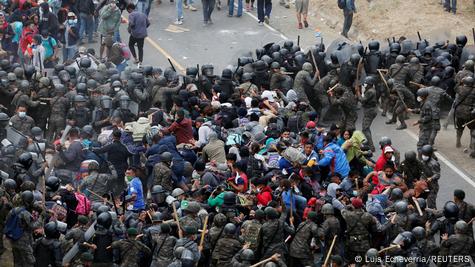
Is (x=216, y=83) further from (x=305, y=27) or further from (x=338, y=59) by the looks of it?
(x=305, y=27)

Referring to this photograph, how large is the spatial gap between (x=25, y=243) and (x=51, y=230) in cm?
83

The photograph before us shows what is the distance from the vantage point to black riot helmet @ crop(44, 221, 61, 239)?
1886 cm

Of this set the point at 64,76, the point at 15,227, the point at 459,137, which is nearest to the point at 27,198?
the point at 15,227

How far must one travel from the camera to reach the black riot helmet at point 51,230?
1886 centimetres

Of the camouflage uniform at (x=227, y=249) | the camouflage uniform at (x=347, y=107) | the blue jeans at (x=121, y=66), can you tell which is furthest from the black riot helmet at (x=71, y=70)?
the camouflage uniform at (x=227, y=249)

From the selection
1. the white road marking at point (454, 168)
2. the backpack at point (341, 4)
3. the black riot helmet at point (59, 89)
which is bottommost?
the white road marking at point (454, 168)

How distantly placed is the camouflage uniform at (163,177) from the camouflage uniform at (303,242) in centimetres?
287

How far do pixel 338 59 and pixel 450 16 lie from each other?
789 centimetres

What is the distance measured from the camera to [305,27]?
3356 centimetres

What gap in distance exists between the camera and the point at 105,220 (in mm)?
18812

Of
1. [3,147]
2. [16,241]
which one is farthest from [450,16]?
[16,241]

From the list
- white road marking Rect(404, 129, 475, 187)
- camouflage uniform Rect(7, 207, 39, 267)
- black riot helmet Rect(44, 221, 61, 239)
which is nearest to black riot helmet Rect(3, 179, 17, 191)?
camouflage uniform Rect(7, 207, 39, 267)

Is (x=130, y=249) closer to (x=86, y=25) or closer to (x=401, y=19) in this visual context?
(x=86, y=25)

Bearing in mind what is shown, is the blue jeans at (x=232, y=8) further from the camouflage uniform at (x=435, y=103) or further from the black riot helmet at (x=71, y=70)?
the camouflage uniform at (x=435, y=103)
